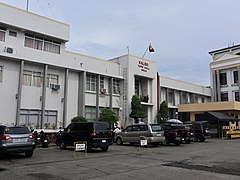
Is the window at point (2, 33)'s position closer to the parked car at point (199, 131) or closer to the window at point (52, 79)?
the window at point (52, 79)

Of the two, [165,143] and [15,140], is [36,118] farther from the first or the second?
[165,143]

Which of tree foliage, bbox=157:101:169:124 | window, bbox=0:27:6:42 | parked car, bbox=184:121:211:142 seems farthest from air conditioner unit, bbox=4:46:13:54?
tree foliage, bbox=157:101:169:124

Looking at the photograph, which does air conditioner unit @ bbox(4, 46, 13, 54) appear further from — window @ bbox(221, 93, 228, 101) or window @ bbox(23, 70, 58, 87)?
window @ bbox(221, 93, 228, 101)

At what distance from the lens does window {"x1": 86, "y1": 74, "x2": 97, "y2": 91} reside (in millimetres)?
26998

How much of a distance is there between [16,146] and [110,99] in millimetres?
16522

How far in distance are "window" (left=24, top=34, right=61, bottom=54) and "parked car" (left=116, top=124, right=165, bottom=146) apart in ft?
33.9

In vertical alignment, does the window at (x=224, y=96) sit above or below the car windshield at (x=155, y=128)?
above

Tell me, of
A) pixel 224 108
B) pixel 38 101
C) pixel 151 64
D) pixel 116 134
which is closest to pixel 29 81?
pixel 38 101

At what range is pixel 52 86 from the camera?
2362cm

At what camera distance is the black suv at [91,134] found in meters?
15.2

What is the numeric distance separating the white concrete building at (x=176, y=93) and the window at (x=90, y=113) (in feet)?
40.5

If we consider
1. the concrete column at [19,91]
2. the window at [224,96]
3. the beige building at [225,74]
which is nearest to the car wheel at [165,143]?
the concrete column at [19,91]

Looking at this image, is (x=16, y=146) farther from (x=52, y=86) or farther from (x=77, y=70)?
(x=77, y=70)

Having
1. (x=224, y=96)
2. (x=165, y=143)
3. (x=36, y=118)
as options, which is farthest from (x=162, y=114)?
(x=224, y=96)
